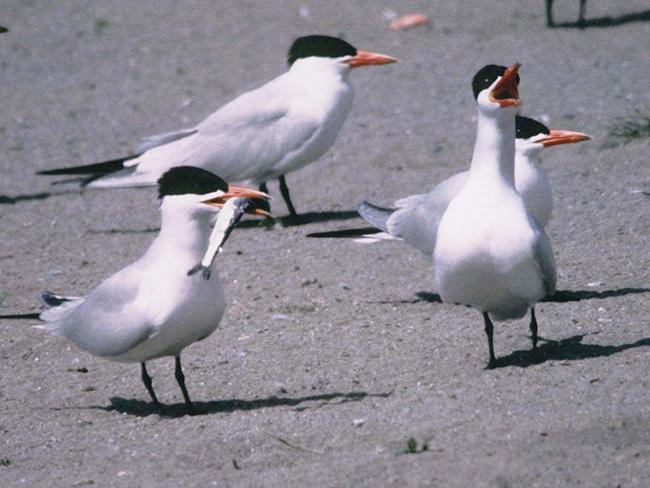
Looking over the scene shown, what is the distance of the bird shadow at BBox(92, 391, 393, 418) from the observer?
5059 millimetres

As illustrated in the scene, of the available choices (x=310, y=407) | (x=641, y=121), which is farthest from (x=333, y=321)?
(x=641, y=121)

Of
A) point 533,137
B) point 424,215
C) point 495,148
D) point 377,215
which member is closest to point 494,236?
point 495,148

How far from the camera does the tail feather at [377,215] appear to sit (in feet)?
21.2

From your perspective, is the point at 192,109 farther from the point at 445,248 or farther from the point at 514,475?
the point at 514,475

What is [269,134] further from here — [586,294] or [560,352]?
[560,352]

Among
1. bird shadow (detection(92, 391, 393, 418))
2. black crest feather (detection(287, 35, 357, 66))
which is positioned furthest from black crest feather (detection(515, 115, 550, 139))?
black crest feather (detection(287, 35, 357, 66))

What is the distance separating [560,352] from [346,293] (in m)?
1.50

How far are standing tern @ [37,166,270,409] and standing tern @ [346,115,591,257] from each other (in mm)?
1219

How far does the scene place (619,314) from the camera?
5.71 metres

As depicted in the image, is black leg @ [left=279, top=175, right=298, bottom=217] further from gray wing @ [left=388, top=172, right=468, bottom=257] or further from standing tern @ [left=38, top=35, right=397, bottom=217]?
gray wing @ [left=388, top=172, right=468, bottom=257]

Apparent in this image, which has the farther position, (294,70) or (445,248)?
(294,70)

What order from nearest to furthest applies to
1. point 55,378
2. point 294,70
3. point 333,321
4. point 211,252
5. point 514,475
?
1. point 514,475
2. point 211,252
3. point 55,378
4. point 333,321
5. point 294,70

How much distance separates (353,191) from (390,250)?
1.23 metres

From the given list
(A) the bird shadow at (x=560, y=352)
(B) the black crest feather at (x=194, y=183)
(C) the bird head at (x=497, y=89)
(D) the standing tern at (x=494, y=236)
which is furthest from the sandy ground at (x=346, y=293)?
(C) the bird head at (x=497, y=89)
